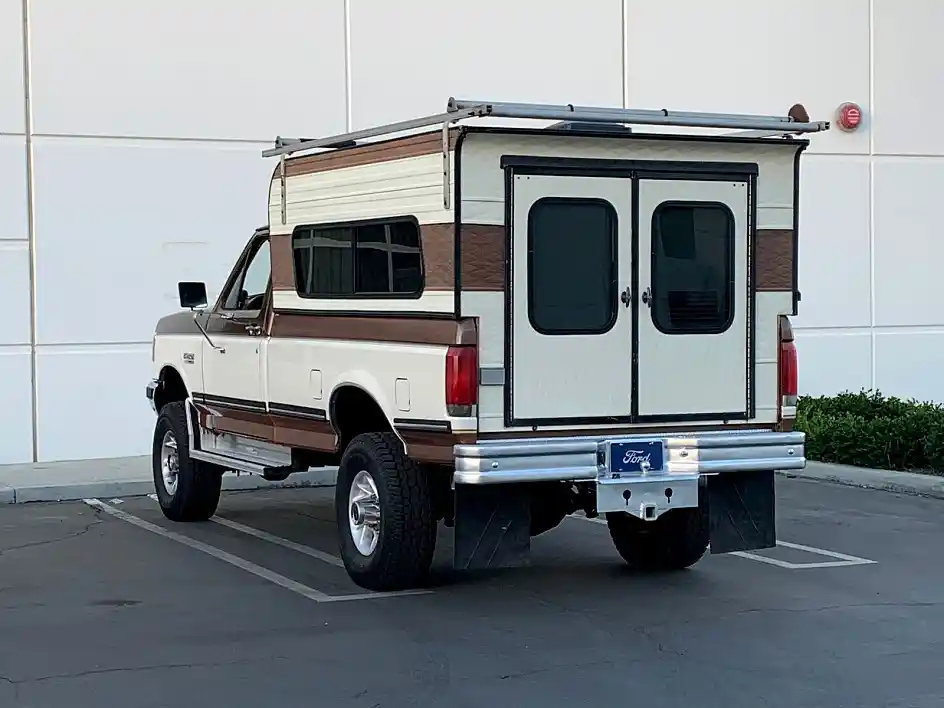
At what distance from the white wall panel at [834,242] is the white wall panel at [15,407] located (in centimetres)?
931

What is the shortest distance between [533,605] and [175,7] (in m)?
9.79

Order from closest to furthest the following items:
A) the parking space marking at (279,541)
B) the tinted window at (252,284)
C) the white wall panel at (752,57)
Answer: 1. the parking space marking at (279,541)
2. the tinted window at (252,284)
3. the white wall panel at (752,57)

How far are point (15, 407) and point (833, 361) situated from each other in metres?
10.0

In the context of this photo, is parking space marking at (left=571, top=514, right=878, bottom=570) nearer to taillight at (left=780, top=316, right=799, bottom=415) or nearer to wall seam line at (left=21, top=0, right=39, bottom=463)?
taillight at (left=780, top=316, right=799, bottom=415)

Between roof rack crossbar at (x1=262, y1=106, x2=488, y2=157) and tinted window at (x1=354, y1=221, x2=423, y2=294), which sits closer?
roof rack crossbar at (x1=262, y1=106, x2=488, y2=157)

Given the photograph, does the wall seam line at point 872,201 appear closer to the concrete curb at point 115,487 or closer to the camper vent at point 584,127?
the concrete curb at point 115,487

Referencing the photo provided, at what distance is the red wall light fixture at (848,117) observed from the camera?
19.1m

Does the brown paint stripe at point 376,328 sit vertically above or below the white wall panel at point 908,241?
below

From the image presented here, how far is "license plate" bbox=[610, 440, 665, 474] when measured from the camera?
8547 mm

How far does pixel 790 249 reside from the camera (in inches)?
366

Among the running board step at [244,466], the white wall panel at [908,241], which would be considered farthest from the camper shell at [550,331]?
the white wall panel at [908,241]

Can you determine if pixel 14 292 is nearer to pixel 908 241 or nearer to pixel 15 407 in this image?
pixel 15 407

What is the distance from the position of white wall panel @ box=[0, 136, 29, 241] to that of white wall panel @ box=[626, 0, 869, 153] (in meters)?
7.22

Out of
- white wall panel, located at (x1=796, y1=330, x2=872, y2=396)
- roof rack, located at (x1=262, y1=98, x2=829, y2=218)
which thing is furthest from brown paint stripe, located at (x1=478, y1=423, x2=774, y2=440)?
white wall panel, located at (x1=796, y1=330, x2=872, y2=396)
